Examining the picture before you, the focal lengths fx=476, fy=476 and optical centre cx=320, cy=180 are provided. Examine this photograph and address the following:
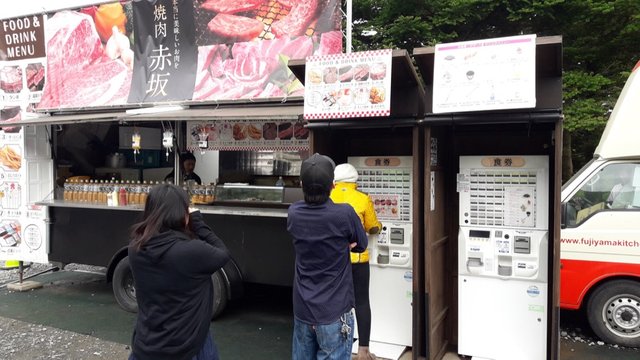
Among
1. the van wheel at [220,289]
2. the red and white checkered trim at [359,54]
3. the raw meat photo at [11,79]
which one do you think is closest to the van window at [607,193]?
the red and white checkered trim at [359,54]

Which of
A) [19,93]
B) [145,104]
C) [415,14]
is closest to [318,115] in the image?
[145,104]

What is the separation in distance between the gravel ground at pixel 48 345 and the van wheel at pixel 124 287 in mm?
767

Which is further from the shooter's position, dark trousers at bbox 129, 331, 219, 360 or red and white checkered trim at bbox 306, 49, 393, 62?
red and white checkered trim at bbox 306, 49, 393, 62

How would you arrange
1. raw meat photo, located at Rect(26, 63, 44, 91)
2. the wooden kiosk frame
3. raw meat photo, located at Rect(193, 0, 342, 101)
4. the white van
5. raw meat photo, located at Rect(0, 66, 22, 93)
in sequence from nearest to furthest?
1. the wooden kiosk frame
2. the white van
3. raw meat photo, located at Rect(193, 0, 342, 101)
4. raw meat photo, located at Rect(26, 63, 44, 91)
5. raw meat photo, located at Rect(0, 66, 22, 93)

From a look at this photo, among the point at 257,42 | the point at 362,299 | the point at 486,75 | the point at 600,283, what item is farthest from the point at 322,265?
the point at 257,42

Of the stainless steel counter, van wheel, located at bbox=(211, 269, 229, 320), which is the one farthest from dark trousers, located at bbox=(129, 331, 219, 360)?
van wheel, located at bbox=(211, 269, 229, 320)

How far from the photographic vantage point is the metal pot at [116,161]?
765 cm

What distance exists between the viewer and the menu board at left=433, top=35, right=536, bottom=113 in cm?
321

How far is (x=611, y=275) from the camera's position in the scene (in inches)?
184

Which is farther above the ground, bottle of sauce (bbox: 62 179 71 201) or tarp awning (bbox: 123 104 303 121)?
tarp awning (bbox: 123 104 303 121)

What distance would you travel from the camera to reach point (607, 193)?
4805 millimetres

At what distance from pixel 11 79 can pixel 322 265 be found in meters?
6.86

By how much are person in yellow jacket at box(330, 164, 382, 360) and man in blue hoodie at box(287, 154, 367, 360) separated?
2.91ft

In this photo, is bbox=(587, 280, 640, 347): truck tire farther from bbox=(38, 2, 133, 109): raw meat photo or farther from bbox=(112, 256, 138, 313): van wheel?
bbox=(38, 2, 133, 109): raw meat photo
